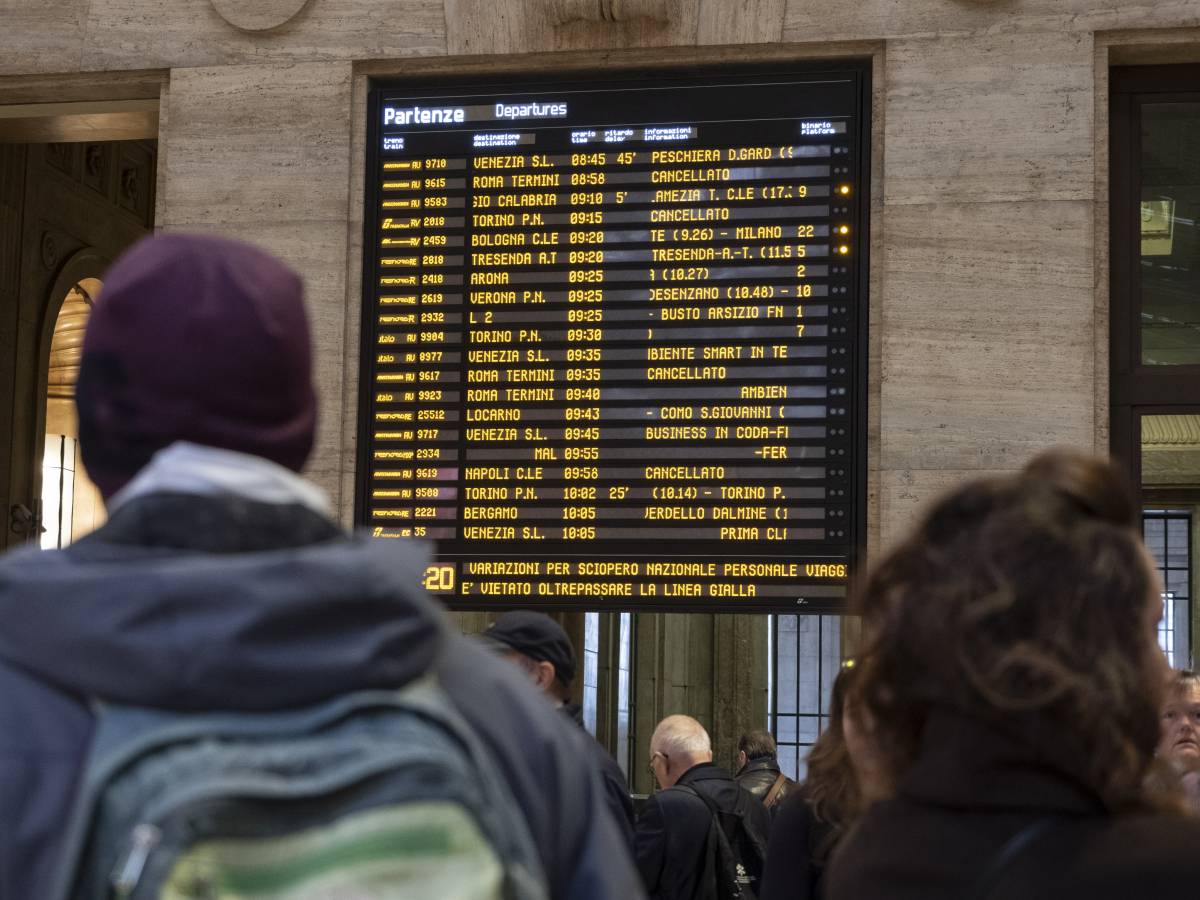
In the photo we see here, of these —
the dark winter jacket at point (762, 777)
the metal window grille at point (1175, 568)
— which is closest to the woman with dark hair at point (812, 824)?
the dark winter jacket at point (762, 777)

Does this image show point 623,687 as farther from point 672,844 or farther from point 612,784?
point 612,784

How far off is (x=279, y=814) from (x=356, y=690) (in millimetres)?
118

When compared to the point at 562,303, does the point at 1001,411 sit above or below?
below

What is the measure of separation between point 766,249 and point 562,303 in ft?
2.66

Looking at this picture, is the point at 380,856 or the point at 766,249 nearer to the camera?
the point at 380,856

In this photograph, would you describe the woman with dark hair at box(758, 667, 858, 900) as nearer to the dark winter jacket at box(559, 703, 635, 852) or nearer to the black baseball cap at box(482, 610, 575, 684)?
the dark winter jacket at box(559, 703, 635, 852)

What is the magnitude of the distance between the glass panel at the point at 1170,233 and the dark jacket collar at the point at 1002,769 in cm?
510

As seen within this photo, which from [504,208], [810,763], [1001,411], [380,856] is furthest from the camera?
[504,208]

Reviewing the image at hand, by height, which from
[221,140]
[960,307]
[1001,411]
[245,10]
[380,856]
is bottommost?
[380,856]

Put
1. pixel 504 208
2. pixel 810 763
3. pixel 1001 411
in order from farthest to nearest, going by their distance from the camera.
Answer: pixel 504 208, pixel 1001 411, pixel 810 763

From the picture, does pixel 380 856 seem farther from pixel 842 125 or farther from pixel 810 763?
pixel 842 125

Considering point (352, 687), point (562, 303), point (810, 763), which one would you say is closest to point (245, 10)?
point (562, 303)

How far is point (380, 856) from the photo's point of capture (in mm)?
1288

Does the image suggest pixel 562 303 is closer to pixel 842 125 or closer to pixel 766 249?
pixel 766 249
